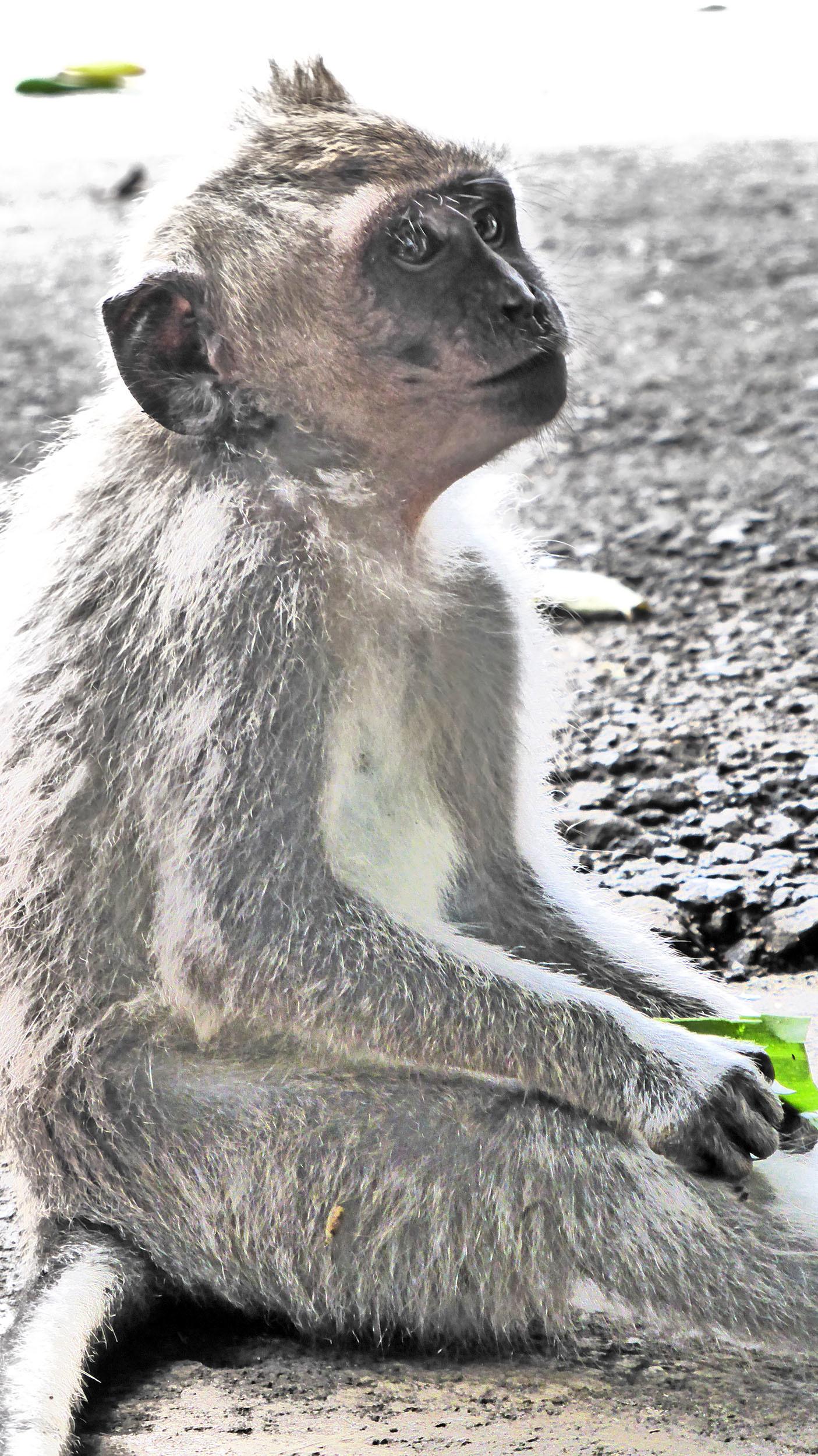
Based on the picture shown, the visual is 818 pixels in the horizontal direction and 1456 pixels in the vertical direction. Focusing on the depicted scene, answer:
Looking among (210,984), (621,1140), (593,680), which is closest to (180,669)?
(210,984)

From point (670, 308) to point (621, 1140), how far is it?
6.55 m

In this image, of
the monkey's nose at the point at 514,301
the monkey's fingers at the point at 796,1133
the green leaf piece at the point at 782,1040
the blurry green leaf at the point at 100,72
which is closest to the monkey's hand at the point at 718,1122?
the monkey's fingers at the point at 796,1133

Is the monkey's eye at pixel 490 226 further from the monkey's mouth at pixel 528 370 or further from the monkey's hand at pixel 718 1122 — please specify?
the monkey's hand at pixel 718 1122

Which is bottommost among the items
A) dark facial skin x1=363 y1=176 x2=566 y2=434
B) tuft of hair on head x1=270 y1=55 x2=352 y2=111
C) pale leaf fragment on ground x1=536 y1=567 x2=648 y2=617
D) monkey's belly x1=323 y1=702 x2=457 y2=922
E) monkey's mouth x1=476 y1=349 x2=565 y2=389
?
pale leaf fragment on ground x1=536 y1=567 x2=648 y2=617

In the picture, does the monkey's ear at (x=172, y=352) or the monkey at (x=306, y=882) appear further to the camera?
the monkey's ear at (x=172, y=352)

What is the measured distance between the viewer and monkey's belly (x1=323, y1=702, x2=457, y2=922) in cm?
327

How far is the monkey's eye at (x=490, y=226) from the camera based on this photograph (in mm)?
3410

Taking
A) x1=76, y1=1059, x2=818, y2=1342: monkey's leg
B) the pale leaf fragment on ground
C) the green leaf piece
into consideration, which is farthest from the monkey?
the pale leaf fragment on ground

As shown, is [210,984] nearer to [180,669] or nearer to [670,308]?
[180,669]

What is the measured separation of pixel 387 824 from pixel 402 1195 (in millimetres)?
716

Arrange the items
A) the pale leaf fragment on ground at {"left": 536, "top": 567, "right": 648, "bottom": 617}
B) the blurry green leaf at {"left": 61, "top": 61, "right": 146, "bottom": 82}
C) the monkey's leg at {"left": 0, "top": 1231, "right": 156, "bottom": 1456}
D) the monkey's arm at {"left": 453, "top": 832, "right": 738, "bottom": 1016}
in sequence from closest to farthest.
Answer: the monkey's leg at {"left": 0, "top": 1231, "right": 156, "bottom": 1456}, the monkey's arm at {"left": 453, "top": 832, "right": 738, "bottom": 1016}, the pale leaf fragment on ground at {"left": 536, "top": 567, "right": 648, "bottom": 617}, the blurry green leaf at {"left": 61, "top": 61, "right": 146, "bottom": 82}

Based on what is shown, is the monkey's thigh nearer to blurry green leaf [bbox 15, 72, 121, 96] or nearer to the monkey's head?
the monkey's head

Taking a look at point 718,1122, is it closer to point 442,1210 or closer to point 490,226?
point 442,1210

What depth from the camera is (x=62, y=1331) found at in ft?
9.85
